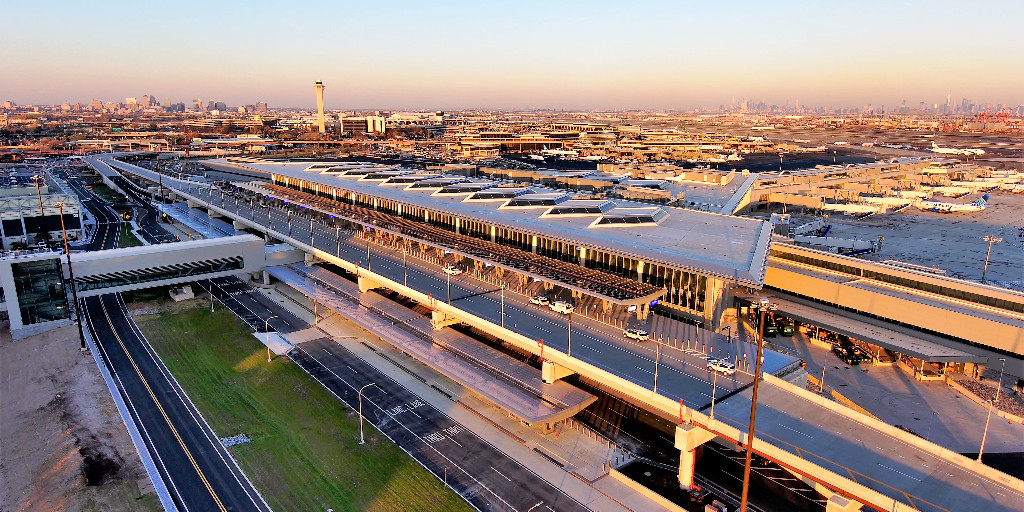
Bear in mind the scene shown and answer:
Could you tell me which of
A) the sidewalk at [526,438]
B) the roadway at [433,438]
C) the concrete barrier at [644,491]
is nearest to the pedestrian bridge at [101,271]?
the roadway at [433,438]

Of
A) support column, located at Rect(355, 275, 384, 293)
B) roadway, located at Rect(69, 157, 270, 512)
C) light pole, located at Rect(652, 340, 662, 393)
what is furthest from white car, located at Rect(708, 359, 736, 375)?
support column, located at Rect(355, 275, 384, 293)

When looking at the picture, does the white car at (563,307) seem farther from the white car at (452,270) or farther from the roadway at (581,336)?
the white car at (452,270)

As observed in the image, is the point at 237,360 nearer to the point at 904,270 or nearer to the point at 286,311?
the point at 286,311

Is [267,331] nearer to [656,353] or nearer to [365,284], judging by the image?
[365,284]

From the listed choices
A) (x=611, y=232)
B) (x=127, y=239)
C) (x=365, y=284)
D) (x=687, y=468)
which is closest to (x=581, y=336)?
(x=687, y=468)

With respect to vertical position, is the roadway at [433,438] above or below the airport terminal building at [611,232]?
below

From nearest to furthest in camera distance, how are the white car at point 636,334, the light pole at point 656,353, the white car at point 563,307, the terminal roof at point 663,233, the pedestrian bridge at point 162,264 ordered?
1. the light pole at point 656,353
2. the white car at point 636,334
3. the terminal roof at point 663,233
4. the white car at point 563,307
5. the pedestrian bridge at point 162,264
